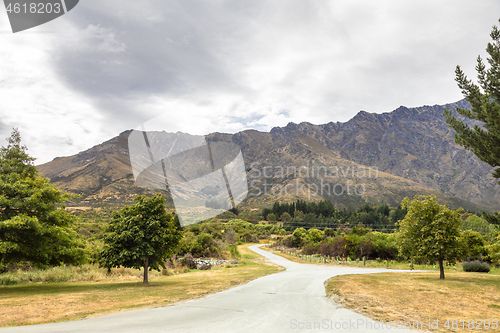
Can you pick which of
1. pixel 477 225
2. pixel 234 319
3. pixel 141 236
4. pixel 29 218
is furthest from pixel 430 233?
pixel 477 225

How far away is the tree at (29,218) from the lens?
12.0 metres

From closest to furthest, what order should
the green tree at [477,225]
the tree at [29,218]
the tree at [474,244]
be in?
the tree at [29,218] → the tree at [474,244] → the green tree at [477,225]

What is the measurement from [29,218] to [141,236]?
5.22 metres

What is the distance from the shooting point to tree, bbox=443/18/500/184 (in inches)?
559

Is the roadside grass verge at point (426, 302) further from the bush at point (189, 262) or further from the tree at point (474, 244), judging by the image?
the bush at point (189, 262)

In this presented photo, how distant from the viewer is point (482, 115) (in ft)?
48.0

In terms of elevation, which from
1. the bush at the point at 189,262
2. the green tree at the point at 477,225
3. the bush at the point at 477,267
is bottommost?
the green tree at the point at 477,225

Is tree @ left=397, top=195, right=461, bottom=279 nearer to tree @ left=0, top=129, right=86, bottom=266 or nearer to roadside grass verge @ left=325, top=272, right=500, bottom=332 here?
roadside grass verge @ left=325, top=272, right=500, bottom=332

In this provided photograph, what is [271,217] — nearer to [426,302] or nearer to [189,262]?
[189,262]

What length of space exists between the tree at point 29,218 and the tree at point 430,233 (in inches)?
765

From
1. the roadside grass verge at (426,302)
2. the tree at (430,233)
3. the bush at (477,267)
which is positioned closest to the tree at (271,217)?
the bush at (477,267)

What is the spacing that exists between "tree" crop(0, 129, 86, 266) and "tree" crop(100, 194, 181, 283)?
160 cm

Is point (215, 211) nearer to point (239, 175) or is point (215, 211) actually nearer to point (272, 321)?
point (239, 175)

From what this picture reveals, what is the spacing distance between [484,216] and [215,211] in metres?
16.4
